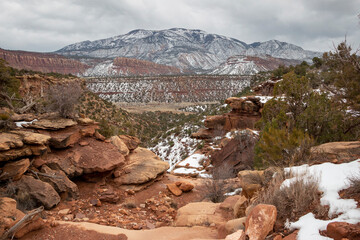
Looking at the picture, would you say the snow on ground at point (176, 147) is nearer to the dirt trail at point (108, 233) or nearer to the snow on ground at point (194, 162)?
the snow on ground at point (194, 162)

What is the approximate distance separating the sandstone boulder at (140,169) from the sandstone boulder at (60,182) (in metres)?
2.50

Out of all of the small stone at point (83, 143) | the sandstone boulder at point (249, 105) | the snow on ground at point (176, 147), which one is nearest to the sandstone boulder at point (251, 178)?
the small stone at point (83, 143)

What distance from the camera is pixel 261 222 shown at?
371 centimetres

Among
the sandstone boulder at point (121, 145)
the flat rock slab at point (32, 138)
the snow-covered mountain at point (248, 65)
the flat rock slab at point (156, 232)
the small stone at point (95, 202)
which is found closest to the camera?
the flat rock slab at point (156, 232)

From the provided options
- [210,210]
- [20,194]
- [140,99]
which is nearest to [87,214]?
[20,194]

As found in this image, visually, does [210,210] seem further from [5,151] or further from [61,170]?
[5,151]

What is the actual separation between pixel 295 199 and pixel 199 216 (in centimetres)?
410

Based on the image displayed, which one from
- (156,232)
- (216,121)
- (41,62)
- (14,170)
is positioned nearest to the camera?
(156,232)

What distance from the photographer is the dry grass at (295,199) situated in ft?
12.6

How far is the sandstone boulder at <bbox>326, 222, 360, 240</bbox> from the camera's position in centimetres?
284

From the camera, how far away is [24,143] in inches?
354

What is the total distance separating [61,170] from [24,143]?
192cm

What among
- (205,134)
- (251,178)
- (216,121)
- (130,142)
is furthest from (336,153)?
(205,134)

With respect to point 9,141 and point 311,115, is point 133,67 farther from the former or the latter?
point 9,141
